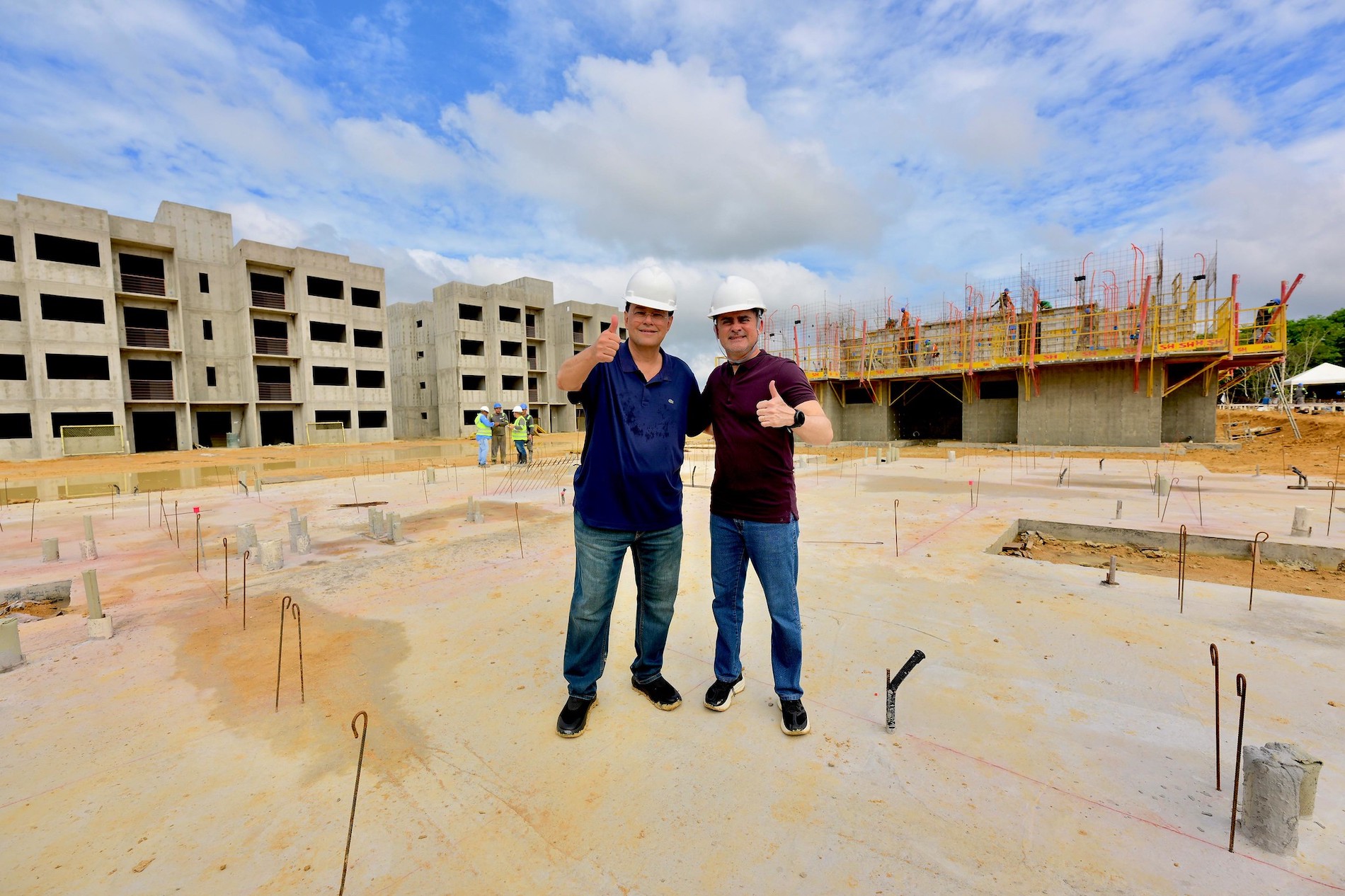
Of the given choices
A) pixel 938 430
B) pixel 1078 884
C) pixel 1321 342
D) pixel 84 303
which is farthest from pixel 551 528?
pixel 1321 342

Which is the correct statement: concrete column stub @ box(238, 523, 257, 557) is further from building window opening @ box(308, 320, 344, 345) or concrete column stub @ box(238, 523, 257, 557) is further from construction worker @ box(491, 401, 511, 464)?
building window opening @ box(308, 320, 344, 345)

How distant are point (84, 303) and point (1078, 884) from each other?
120ft

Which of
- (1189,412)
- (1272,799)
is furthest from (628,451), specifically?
(1189,412)

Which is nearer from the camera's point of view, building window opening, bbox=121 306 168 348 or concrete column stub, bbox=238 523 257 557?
concrete column stub, bbox=238 523 257 557

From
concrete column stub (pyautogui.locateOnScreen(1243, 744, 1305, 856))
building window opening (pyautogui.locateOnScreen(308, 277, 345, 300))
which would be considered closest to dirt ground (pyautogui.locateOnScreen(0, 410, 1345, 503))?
building window opening (pyautogui.locateOnScreen(308, 277, 345, 300))

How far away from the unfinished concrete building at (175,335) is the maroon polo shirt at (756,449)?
108ft

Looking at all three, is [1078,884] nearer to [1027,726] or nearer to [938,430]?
[1027,726]

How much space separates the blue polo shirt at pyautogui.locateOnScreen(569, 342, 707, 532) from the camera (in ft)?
8.63

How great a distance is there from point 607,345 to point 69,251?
35.6 meters

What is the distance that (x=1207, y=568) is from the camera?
19.8ft

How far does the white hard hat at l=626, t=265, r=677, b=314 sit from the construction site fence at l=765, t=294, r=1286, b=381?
20255 mm

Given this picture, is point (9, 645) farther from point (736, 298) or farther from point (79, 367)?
point (79, 367)

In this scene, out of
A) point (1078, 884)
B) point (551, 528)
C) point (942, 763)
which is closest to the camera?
point (1078, 884)

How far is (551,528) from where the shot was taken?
714 cm
